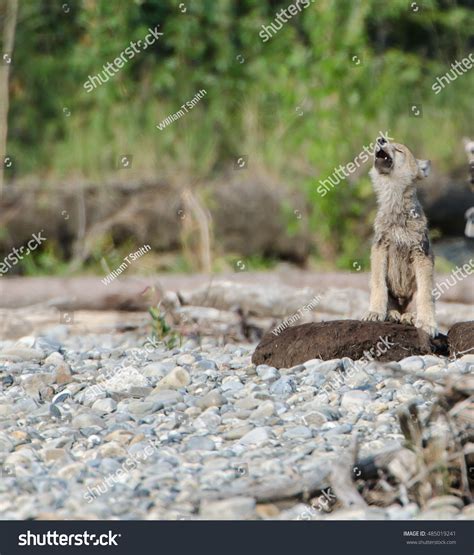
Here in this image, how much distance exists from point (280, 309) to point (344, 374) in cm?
266

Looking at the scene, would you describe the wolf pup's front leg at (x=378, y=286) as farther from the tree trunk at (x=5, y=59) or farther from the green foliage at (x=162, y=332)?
the tree trunk at (x=5, y=59)

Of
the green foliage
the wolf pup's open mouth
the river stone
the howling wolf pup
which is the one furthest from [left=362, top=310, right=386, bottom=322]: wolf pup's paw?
the green foliage

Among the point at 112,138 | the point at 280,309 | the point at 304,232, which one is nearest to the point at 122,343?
the point at 280,309

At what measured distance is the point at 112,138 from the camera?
489 inches

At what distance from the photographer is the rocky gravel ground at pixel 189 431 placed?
4008mm

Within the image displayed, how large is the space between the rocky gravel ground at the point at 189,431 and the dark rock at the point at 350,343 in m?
0.12

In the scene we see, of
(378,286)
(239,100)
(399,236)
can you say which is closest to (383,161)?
(399,236)

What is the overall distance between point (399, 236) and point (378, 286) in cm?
29

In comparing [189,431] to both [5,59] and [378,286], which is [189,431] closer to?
[378,286]

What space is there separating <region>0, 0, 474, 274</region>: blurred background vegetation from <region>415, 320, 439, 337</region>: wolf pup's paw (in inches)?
186

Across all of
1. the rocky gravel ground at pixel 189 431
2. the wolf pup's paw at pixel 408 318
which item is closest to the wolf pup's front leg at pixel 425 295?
the wolf pup's paw at pixel 408 318

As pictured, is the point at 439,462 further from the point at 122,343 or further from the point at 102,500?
the point at 122,343

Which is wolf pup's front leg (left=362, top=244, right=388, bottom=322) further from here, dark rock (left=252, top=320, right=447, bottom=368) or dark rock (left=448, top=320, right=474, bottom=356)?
dark rock (left=448, top=320, right=474, bottom=356)

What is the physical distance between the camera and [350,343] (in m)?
5.59
